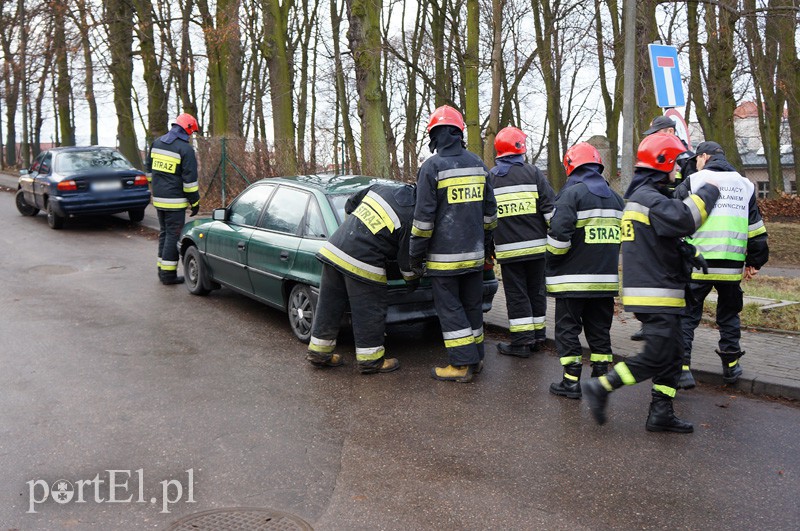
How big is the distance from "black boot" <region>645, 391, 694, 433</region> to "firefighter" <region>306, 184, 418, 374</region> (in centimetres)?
220

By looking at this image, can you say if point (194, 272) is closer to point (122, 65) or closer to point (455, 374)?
point (455, 374)

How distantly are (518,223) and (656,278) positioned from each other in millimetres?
2039

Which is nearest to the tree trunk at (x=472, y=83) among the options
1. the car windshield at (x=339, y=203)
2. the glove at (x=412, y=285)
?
the car windshield at (x=339, y=203)

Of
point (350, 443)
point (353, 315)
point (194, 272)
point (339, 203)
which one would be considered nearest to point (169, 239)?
point (194, 272)

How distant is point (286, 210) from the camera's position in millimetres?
7762

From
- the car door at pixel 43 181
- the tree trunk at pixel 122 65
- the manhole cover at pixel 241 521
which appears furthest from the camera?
the tree trunk at pixel 122 65

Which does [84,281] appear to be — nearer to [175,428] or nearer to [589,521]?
[175,428]

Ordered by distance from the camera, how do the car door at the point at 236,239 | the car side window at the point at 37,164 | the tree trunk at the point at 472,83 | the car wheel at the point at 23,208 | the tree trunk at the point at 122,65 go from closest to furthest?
1. the car door at the point at 236,239
2. the car side window at the point at 37,164
3. the tree trunk at the point at 472,83
4. the car wheel at the point at 23,208
5. the tree trunk at the point at 122,65

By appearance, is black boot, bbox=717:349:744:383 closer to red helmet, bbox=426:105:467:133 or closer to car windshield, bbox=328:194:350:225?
red helmet, bbox=426:105:467:133

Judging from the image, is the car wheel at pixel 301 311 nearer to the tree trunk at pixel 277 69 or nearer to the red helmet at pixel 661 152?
the red helmet at pixel 661 152

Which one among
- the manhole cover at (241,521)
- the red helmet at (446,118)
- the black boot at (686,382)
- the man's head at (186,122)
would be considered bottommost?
the manhole cover at (241,521)

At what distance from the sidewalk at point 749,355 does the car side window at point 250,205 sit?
8.75 feet

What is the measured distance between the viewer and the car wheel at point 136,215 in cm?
1518

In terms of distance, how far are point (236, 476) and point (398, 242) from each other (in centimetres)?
253
